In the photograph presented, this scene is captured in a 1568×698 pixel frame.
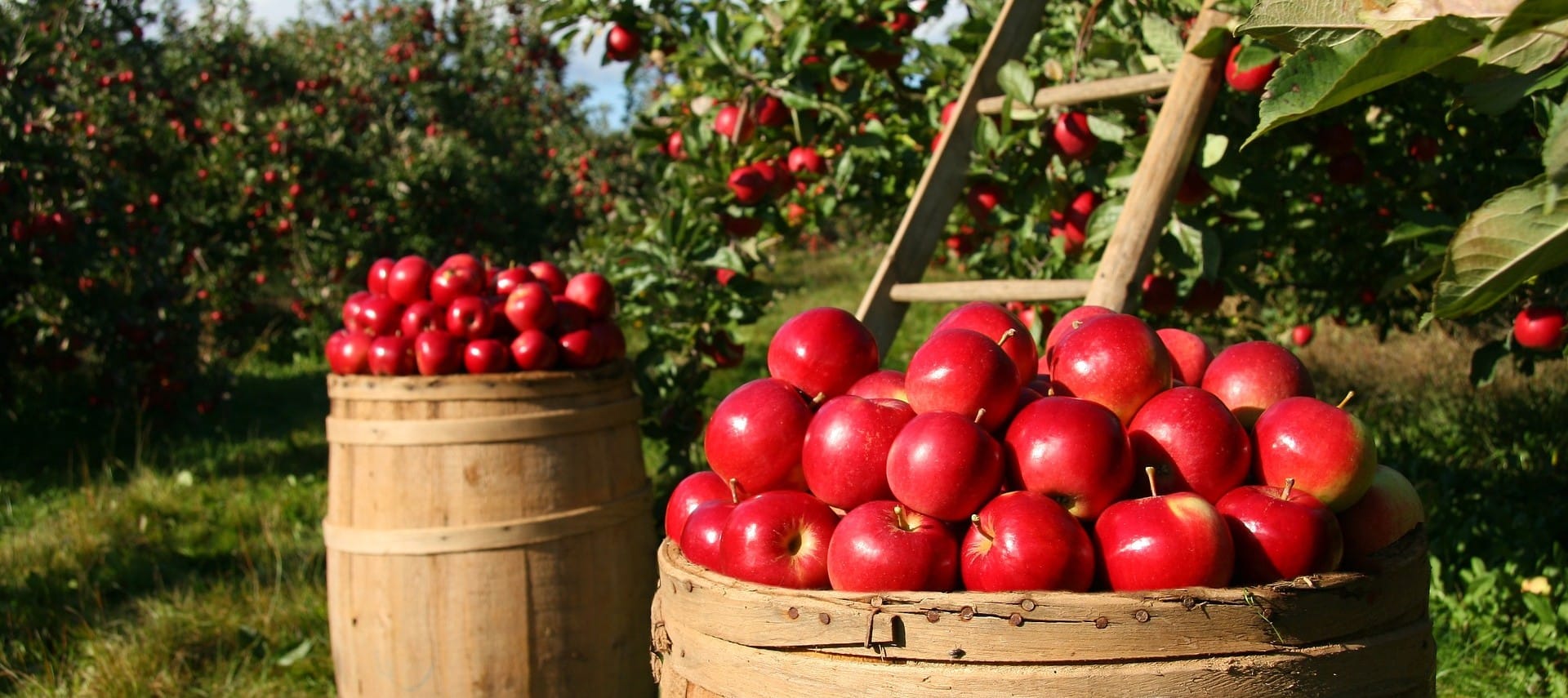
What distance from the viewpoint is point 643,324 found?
3.46m

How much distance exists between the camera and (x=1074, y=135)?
2.64 metres

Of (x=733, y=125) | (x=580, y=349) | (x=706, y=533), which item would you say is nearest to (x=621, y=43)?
(x=733, y=125)

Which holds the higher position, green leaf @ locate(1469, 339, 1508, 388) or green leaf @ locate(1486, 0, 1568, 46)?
green leaf @ locate(1486, 0, 1568, 46)

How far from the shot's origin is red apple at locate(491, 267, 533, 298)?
9.28ft

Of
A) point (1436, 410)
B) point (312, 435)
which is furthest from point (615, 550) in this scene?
point (312, 435)

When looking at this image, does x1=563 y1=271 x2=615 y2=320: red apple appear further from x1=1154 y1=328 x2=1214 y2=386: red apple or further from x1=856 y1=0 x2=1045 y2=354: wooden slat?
x1=1154 y1=328 x2=1214 y2=386: red apple

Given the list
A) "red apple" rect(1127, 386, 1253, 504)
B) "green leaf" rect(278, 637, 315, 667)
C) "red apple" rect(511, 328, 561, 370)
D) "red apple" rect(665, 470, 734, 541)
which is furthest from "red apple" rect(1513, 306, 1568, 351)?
"green leaf" rect(278, 637, 315, 667)

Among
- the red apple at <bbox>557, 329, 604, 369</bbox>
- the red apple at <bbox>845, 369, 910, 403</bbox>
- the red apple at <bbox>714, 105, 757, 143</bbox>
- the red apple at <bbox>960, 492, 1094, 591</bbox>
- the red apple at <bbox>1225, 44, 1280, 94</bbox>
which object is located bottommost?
the red apple at <bbox>557, 329, 604, 369</bbox>

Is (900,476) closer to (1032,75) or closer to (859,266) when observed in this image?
(1032,75)

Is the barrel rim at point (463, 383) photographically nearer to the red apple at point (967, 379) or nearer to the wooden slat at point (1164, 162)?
the wooden slat at point (1164, 162)

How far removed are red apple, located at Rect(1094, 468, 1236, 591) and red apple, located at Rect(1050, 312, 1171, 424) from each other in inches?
7.9

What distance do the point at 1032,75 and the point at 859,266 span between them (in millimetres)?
9813

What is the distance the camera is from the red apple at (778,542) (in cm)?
119

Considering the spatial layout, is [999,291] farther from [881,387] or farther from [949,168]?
[881,387]
